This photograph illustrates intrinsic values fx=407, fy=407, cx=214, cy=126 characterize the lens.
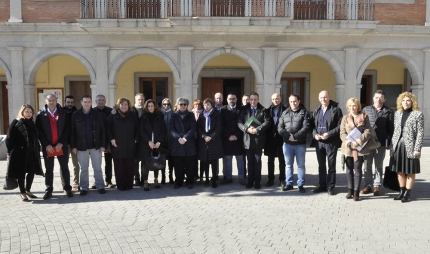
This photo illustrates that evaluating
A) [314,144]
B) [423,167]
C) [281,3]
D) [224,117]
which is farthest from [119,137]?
[281,3]

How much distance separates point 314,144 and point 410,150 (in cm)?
169

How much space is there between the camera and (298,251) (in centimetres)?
482

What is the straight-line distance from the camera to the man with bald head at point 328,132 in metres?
7.45

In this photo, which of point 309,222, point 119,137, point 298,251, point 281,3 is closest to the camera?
point 298,251

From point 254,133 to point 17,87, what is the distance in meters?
10.1

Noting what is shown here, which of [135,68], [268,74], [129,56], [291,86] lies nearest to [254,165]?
[268,74]

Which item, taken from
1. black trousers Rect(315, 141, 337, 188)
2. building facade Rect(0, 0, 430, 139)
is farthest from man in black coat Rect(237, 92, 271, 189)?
building facade Rect(0, 0, 430, 139)

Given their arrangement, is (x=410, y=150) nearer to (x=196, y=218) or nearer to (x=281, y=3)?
(x=196, y=218)

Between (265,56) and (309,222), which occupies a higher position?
(265,56)

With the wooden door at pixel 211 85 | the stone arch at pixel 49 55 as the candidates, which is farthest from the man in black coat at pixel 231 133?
the wooden door at pixel 211 85

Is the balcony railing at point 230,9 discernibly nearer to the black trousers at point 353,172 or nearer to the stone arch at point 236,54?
the stone arch at point 236,54

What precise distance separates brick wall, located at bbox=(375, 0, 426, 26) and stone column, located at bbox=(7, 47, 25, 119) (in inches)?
499

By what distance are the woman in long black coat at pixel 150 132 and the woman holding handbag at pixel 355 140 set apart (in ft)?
11.3

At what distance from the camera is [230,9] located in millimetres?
14109
